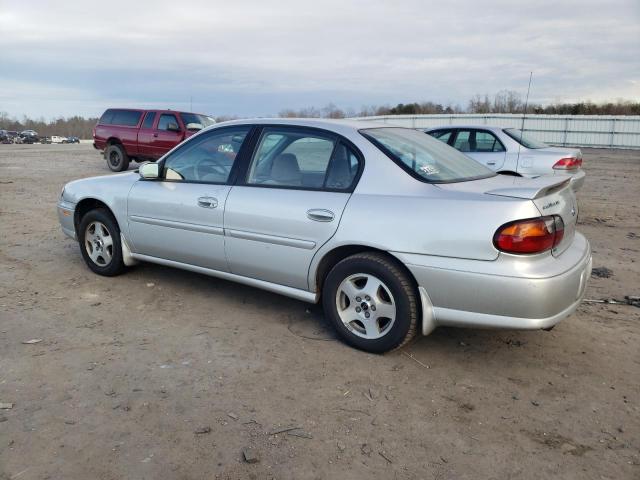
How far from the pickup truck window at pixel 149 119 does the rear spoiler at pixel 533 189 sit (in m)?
13.4

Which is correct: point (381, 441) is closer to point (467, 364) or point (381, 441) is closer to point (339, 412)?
point (339, 412)

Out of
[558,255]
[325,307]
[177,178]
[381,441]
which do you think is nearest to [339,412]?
[381,441]

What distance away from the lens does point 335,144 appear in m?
3.88

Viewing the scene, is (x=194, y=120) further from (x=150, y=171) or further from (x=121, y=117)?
(x=150, y=171)

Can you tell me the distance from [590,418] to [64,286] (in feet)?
14.6

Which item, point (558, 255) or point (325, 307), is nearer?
point (558, 255)

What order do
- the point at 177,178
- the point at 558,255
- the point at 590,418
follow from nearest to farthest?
the point at 590,418
the point at 558,255
the point at 177,178

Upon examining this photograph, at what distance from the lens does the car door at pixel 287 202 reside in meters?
3.73

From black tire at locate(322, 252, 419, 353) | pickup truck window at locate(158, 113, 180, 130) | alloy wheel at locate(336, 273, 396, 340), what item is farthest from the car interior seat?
pickup truck window at locate(158, 113, 180, 130)

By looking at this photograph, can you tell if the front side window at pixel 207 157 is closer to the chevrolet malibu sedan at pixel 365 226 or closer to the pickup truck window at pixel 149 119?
the chevrolet malibu sedan at pixel 365 226

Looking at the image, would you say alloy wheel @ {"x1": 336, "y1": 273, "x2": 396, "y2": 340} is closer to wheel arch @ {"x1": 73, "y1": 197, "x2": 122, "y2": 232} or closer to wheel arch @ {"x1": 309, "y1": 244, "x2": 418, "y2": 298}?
wheel arch @ {"x1": 309, "y1": 244, "x2": 418, "y2": 298}

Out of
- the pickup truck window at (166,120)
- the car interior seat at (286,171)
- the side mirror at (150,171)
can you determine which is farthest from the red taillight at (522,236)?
the pickup truck window at (166,120)

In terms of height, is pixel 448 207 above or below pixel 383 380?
above

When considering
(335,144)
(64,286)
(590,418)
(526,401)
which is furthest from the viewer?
(64,286)
